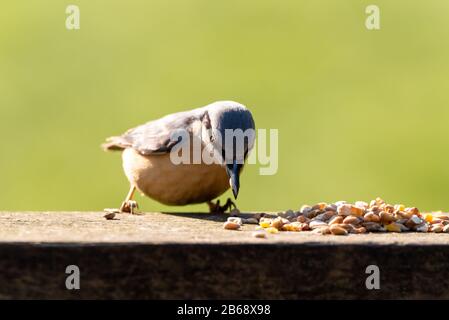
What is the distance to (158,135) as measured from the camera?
16.2 ft

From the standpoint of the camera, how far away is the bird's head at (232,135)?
4.09m

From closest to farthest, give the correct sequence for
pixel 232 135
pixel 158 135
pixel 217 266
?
pixel 217 266 < pixel 232 135 < pixel 158 135

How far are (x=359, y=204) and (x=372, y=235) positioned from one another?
3.00ft

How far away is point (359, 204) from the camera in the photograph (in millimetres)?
4188

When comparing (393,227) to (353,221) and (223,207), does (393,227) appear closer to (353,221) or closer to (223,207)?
(353,221)

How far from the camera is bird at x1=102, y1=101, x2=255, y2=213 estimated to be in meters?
4.30

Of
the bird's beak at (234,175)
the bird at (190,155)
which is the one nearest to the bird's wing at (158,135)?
the bird at (190,155)

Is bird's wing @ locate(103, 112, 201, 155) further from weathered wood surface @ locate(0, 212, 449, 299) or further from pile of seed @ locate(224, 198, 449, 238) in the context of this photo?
weathered wood surface @ locate(0, 212, 449, 299)

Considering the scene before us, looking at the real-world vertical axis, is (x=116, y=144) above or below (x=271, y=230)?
above

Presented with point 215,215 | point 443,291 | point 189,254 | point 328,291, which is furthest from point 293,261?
point 215,215

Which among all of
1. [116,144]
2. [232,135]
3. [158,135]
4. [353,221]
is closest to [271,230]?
Answer: [353,221]

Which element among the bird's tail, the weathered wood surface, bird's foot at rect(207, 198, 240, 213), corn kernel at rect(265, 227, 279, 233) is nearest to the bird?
bird's foot at rect(207, 198, 240, 213)

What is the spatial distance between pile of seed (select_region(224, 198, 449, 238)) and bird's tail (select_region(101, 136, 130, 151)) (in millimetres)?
1560

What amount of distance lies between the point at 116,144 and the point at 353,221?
235 centimetres
